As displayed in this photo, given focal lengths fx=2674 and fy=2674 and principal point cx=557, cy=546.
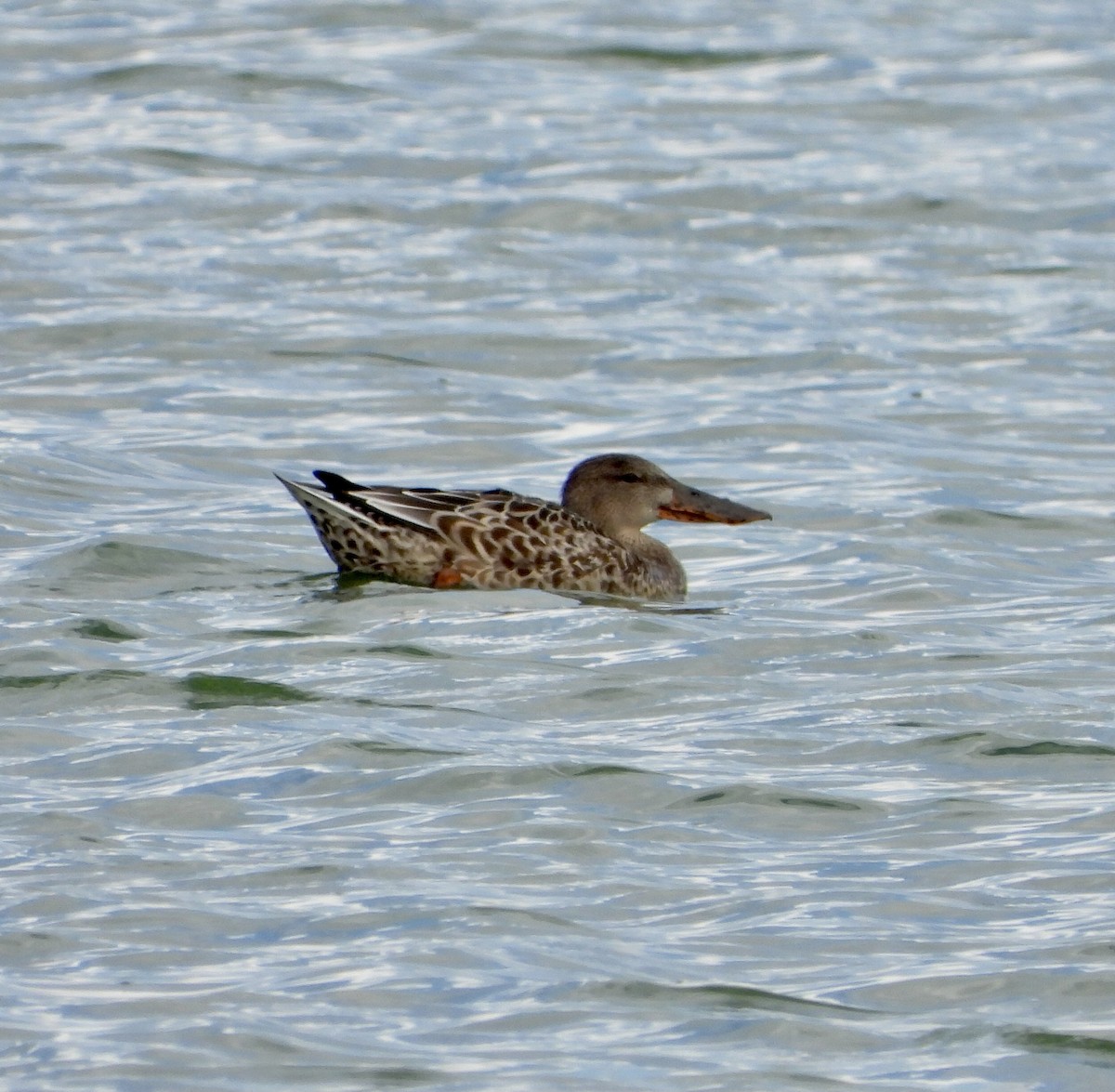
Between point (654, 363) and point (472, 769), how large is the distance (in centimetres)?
738

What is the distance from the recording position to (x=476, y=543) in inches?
384

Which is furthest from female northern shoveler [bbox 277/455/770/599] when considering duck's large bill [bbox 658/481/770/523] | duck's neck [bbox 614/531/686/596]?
duck's large bill [bbox 658/481/770/523]

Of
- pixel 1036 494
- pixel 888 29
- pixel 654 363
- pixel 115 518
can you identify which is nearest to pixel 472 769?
pixel 115 518

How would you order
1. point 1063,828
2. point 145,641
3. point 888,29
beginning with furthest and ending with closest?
1. point 888,29
2. point 145,641
3. point 1063,828

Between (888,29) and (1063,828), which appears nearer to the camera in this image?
(1063,828)

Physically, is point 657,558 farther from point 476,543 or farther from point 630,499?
point 476,543

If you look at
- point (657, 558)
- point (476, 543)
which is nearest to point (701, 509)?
point (657, 558)

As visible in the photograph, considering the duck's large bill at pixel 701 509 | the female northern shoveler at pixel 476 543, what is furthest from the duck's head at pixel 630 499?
the female northern shoveler at pixel 476 543

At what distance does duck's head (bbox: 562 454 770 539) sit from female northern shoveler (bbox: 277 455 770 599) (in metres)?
0.14

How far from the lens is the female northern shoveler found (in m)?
9.66

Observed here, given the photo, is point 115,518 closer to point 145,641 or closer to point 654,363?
point 145,641

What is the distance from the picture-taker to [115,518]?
417 inches

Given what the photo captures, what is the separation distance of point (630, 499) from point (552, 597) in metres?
0.88

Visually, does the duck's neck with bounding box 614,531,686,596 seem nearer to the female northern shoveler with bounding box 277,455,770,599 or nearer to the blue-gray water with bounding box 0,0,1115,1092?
the female northern shoveler with bounding box 277,455,770,599
